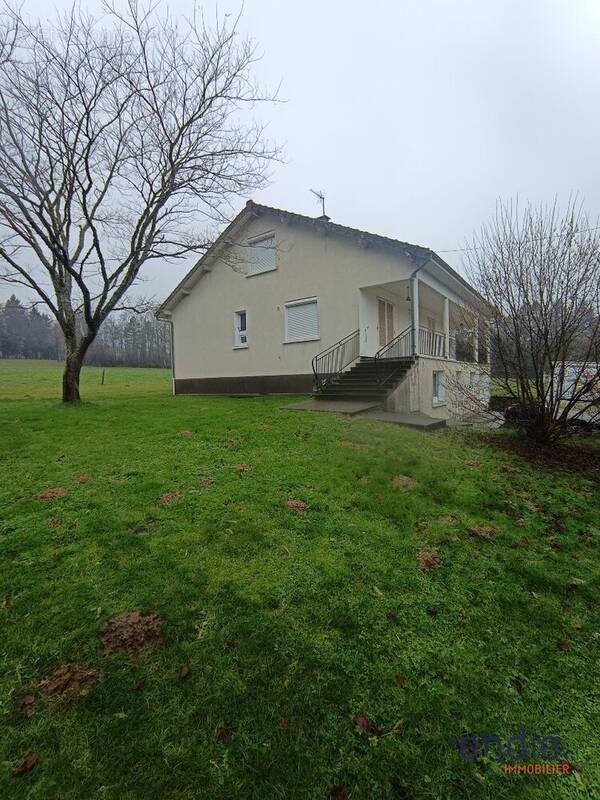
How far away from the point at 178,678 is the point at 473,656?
161 centimetres

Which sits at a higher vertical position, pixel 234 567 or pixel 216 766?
pixel 234 567

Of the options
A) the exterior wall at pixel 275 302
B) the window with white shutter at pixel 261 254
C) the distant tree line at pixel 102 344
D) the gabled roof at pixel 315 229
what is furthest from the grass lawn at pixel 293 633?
the distant tree line at pixel 102 344

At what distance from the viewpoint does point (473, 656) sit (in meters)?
2.14

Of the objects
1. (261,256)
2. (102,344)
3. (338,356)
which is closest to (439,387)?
(338,356)

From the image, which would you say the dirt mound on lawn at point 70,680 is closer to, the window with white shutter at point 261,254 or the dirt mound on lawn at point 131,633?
the dirt mound on lawn at point 131,633

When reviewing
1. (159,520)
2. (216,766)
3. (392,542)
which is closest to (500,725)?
(216,766)

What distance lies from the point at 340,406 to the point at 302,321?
4.76m

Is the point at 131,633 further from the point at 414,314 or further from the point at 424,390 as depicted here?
the point at 424,390

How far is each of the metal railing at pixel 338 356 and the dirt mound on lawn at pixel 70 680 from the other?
9910mm

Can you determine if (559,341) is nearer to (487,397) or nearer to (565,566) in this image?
(487,397)

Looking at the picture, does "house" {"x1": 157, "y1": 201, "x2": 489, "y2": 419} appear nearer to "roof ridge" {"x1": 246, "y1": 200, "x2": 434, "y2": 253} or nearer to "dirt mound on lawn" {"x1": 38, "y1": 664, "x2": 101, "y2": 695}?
"roof ridge" {"x1": 246, "y1": 200, "x2": 434, "y2": 253}

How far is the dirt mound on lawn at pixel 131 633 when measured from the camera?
204cm

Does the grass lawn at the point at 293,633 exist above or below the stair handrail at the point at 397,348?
below

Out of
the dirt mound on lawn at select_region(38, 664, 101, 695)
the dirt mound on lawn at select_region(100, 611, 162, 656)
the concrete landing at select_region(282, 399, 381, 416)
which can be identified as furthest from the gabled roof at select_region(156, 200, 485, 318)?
the dirt mound on lawn at select_region(38, 664, 101, 695)
